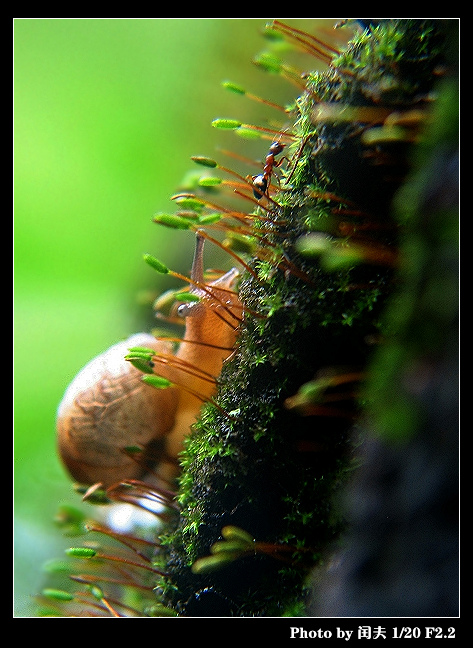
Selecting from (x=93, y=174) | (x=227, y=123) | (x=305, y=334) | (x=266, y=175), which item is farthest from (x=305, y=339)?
(x=93, y=174)

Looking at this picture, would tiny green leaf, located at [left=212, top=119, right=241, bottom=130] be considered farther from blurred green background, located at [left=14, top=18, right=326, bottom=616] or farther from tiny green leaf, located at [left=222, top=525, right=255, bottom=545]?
blurred green background, located at [left=14, top=18, right=326, bottom=616]

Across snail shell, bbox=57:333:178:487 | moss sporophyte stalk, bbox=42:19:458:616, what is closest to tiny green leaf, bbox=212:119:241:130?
moss sporophyte stalk, bbox=42:19:458:616

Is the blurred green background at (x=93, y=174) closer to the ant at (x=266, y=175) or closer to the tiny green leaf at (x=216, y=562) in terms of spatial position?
the ant at (x=266, y=175)

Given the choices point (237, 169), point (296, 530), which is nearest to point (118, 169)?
point (237, 169)

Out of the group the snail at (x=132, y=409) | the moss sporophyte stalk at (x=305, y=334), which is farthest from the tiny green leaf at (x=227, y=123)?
the snail at (x=132, y=409)

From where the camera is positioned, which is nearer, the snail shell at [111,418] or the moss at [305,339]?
the moss at [305,339]
